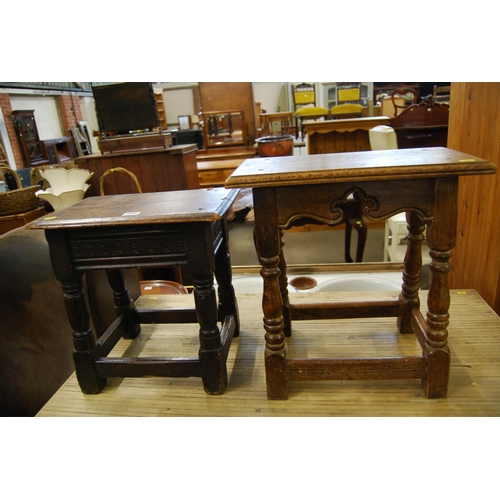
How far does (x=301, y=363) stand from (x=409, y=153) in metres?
0.69

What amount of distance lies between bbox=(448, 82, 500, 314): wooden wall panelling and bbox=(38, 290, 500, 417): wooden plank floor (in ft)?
0.47

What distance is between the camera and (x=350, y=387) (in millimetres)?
1254

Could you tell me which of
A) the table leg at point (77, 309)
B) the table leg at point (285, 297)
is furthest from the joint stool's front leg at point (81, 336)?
the table leg at point (285, 297)

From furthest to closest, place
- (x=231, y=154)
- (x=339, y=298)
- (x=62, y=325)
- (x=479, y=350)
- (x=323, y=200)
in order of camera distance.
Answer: (x=231, y=154)
(x=339, y=298)
(x=62, y=325)
(x=479, y=350)
(x=323, y=200)

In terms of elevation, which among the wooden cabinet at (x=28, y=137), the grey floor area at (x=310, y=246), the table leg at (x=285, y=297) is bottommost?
the grey floor area at (x=310, y=246)

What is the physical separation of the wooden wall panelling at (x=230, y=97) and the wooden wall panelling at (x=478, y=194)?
244 inches

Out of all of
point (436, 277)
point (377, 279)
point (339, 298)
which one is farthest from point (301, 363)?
point (377, 279)

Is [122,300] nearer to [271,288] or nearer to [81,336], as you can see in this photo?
[81,336]

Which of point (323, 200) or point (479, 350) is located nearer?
point (323, 200)

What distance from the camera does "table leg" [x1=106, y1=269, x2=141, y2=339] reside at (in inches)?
61.6

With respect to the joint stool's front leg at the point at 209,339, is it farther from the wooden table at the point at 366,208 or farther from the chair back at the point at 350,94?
the chair back at the point at 350,94

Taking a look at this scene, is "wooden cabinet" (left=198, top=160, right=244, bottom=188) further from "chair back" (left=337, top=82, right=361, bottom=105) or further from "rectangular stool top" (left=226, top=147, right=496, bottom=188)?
"rectangular stool top" (left=226, top=147, right=496, bottom=188)

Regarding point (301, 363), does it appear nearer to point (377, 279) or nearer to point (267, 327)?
point (267, 327)

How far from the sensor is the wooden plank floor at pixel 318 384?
1161mm
